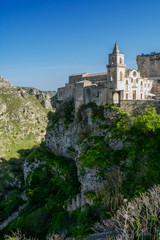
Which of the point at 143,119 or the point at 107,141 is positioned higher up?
the point at 143,119

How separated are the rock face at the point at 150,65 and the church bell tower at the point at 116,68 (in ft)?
47.9

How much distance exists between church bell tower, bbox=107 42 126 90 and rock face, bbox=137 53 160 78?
14604 mm

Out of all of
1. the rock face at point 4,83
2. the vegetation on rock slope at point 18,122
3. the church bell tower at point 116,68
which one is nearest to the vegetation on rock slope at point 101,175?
the church bell tower at point 116,68

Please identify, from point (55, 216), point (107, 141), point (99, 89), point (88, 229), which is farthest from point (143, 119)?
point (55, 216)

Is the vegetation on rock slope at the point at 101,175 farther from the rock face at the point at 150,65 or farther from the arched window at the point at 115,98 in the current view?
the rock face at the point at 150,65

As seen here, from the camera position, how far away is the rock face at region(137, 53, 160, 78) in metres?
42.6

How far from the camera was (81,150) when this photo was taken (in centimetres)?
2847

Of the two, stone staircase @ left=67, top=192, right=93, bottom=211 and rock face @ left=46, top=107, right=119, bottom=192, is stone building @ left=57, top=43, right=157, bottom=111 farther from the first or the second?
stone staircase @ left=67, top=192, right=93, bottom=211

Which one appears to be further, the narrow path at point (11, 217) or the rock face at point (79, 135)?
the narrow path at point (11, 217)

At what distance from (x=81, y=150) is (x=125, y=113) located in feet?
25.1

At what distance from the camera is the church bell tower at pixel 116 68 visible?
3028 cm

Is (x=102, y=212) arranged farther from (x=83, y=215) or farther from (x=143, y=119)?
(x=143, y=119)

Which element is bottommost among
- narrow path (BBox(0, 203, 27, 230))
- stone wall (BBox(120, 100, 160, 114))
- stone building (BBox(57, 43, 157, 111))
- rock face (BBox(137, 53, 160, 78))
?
narrow path (BBox(0, 203, 27, 230))

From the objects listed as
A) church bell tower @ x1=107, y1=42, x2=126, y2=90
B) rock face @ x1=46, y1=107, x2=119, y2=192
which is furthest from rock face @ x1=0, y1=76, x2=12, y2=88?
church bell tower @ x1=107, y1=42, x2=126, y2=90
